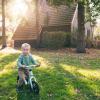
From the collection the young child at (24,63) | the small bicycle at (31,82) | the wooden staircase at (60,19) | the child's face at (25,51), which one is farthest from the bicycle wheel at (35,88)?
the wooden staircase at (60,19)

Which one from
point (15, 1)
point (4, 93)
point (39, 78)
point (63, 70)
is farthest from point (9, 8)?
point (4, 93)

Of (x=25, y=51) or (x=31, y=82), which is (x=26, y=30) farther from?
(x=31, y=82)

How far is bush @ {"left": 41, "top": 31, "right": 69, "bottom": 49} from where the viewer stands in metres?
36.7

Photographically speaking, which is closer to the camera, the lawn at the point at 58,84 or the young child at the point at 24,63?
the young child at the point at 24,63

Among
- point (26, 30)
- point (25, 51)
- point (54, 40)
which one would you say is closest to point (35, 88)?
point (25, 51)

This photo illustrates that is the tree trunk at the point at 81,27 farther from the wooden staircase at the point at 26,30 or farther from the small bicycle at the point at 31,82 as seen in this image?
the small bicycle at the point at 31,82

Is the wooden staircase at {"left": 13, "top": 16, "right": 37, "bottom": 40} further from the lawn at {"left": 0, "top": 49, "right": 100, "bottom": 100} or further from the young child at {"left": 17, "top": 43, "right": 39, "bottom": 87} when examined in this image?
the young child at {"left": 17, "top": 43, "right": 39, "bottom": 87}

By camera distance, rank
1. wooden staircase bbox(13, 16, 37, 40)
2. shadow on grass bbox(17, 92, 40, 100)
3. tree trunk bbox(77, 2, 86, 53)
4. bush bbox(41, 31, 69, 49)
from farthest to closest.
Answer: wooden staircase bbox(13, 16, 37, 40), bush bbox(41, 31, 69, 49), tree trunk bbox(77, 2, 86, 53), shadow on grass bbox(17, 92, 40, 100)

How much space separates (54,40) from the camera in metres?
36.7

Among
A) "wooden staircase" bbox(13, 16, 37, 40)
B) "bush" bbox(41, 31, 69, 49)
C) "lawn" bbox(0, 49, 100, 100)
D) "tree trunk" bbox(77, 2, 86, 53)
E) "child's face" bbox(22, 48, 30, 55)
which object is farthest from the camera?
"wooden staircase" bbox(13, 16, 37, 40)

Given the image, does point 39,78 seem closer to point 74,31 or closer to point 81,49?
point 81,49

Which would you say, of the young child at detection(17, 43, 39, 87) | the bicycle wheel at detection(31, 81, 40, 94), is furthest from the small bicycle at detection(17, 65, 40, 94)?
the young child at detection(17, 43, 39, 87)

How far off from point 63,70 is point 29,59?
703 cm

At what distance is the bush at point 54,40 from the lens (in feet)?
120
